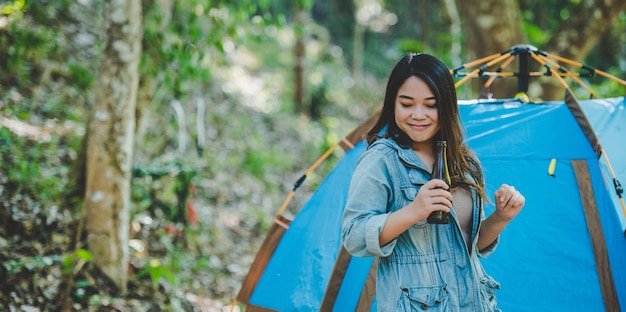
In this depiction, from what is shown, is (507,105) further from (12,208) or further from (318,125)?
(318,125)

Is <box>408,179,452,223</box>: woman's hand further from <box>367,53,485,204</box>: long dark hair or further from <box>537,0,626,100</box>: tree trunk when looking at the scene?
<box>537,0,626,100</box>: tree trunk

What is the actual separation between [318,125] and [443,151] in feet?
32.6

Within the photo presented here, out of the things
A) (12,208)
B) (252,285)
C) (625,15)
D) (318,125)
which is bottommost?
(252,285)

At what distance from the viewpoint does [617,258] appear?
2.52 meters

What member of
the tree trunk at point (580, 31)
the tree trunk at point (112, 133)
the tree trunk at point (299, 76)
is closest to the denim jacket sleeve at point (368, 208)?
the tree trunk at point (112, 133)

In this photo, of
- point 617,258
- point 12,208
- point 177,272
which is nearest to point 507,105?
point 617,258

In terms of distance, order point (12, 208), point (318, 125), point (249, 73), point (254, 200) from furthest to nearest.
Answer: point (249, 73)
point (318, 125)
point (254, 200)
point (12, 208)

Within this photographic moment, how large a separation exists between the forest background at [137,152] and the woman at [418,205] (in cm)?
236

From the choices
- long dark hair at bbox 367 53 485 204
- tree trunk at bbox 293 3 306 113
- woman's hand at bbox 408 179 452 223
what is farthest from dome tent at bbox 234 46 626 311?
tree trunk at bbox 293 3 306 113

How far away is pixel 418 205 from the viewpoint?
1405 mm

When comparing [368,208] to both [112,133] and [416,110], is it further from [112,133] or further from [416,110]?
[112,133]

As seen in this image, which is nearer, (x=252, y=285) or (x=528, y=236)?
(x=528, y=236)

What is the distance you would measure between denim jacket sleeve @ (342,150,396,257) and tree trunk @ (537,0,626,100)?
3.54m

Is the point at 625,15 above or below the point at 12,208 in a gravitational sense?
above
